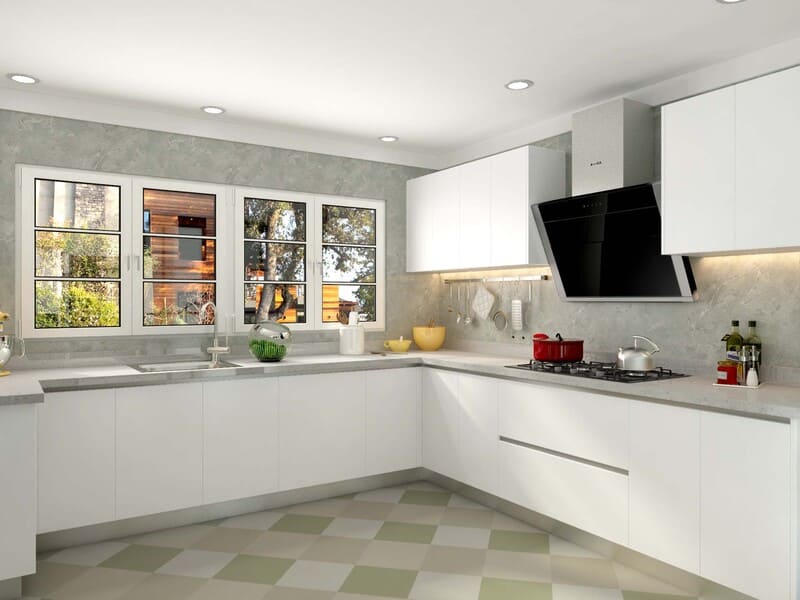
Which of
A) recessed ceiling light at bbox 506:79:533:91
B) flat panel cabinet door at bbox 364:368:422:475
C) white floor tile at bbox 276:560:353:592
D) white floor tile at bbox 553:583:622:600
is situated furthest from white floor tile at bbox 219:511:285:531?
recessed ceiling light at bbox 506:79:533:91

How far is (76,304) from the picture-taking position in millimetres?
3734

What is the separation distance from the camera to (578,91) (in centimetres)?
353

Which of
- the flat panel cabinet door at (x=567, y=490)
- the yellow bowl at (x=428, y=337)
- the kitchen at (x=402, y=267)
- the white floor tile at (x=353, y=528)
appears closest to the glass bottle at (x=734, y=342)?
the kitchen at (x=402, y=267)

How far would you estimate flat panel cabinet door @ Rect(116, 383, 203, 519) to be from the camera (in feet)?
10.7

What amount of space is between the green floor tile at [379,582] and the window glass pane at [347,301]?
6.92 feet

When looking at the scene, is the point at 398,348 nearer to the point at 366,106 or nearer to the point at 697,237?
the point at 366,106

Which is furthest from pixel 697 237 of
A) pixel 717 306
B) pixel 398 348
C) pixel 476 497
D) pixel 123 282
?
pixel 123 282

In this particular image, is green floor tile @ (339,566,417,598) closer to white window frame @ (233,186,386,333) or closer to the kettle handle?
the kettle handle

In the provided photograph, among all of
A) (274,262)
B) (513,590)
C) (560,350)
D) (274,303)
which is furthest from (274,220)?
(513,590)

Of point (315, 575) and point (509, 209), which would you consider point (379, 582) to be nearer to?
point (315, 575)

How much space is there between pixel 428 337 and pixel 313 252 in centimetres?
110

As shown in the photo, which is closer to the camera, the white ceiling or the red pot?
the white ceiling

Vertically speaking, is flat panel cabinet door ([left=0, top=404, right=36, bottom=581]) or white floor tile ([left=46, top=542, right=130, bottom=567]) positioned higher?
flat panel cabinet door ([left=0, top=404, right=36, bottom=581])

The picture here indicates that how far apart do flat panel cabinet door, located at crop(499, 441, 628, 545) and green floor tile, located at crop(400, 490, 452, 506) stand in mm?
467
